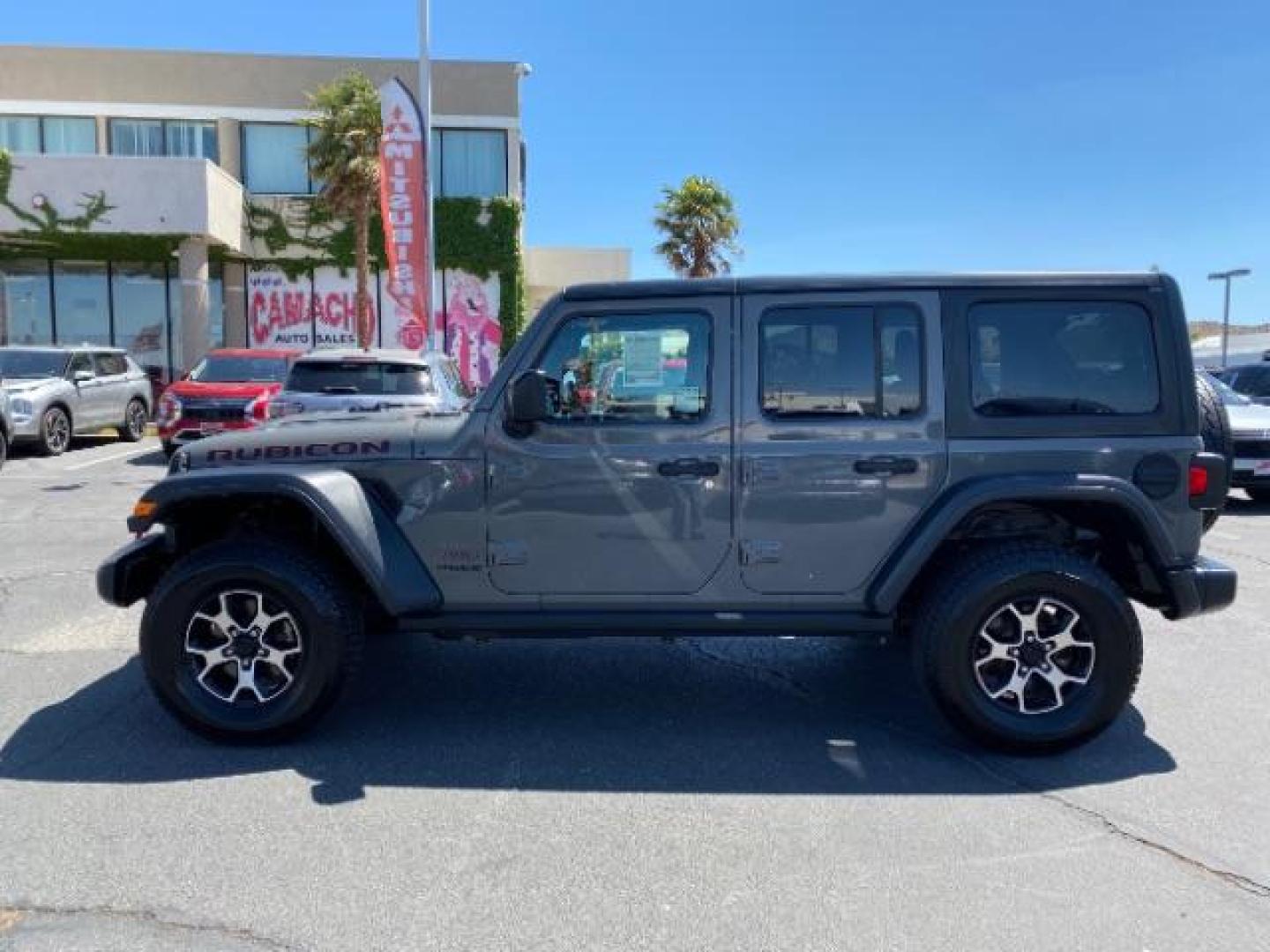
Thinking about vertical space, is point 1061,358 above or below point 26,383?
below

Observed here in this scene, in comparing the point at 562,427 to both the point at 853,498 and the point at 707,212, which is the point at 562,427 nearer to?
the point at 853,498

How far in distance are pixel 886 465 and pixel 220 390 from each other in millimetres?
11264

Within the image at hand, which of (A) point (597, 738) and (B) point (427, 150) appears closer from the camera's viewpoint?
(A) point (597, 738)

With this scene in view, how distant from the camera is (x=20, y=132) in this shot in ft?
81.0

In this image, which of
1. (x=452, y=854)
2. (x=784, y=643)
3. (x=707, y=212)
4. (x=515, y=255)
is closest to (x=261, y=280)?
(x=515, y=255)

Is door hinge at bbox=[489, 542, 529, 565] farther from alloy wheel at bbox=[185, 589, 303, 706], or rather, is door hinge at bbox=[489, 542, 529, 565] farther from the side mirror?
alloy wheel at bbox=[185, 589, 303, 706]

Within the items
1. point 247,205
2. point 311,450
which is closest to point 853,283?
point 311,450

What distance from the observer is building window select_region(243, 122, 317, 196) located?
2505cm

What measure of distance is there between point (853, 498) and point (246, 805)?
103 inches

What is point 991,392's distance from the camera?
4.02 m

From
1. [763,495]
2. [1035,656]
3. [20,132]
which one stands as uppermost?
[20,132]

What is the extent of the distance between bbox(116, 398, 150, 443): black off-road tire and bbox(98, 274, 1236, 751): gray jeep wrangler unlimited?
45.9ft

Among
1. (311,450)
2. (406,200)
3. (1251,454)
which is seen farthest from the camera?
(406,200)

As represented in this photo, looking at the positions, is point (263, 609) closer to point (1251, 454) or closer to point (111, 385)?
point (1251, 454)
